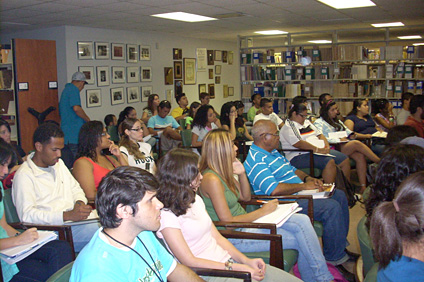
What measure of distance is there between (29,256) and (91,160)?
3.40 feet

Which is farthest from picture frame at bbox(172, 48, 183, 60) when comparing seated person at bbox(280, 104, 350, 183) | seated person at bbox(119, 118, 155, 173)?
seated person at bbox(119, 118, 155, 173)

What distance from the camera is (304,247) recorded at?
2.65 metres

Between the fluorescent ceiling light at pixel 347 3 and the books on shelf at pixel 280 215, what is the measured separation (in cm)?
417

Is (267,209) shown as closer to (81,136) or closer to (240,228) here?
(240,228)

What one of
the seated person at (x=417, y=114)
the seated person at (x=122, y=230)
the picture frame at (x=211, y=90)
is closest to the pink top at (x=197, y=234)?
the seated person at (x=122, y=230)

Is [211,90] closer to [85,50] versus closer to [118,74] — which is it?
[118,74]

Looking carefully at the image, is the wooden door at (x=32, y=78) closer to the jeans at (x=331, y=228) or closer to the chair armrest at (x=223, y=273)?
the jeans at (x=331, y=228)

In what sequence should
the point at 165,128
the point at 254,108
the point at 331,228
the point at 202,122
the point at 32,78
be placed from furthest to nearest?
the point at 254,108
the point at 32,78
the point at 165,128
the point at 202,122
the point at 331,228

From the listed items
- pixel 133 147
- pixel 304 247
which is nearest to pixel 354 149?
pixel 133 147

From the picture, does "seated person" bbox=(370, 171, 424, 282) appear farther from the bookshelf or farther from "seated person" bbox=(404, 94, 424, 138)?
the bookshelf

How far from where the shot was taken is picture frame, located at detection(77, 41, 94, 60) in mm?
7678

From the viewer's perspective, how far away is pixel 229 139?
111 inches

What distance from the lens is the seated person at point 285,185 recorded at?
3.16 m

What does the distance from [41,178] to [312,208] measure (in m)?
2.00
